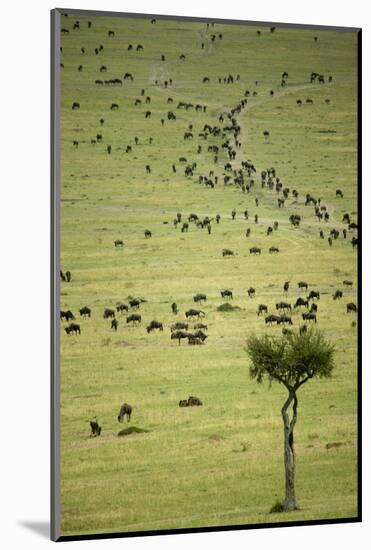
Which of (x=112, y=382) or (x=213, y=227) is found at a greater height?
(x=213, y=227)

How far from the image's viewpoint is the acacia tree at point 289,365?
46.2 ft

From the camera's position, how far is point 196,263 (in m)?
13.9

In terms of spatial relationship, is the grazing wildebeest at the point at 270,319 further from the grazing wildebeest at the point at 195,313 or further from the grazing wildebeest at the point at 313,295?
the grazing wildebeest at the point at 195,313

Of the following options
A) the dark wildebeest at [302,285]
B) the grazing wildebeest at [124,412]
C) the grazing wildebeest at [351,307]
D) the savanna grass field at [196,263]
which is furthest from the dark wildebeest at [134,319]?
the grazing wildebeest at [351,307]

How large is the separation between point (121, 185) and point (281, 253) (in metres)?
1.60

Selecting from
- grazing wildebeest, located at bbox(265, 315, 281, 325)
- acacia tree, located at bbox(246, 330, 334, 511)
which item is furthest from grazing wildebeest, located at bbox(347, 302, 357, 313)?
grazing wildebeest, located at bbox(265, 315, 281, 325)

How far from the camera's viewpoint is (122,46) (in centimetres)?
1375

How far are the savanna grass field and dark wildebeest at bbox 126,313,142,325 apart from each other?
0.05 meters

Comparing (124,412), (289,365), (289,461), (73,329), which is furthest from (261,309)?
(73,329)

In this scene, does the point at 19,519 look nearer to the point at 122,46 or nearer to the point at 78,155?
the point at 78,155

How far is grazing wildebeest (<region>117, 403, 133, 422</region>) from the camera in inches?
535

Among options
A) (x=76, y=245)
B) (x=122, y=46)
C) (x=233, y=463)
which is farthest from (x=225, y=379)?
(x=122, y=46)

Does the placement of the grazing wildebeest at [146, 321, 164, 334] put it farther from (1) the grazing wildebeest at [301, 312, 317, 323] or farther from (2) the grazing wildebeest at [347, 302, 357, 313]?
(2) the grazing wildebeest at [347, 302, 357, 313]

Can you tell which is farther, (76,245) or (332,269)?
(332,269)
